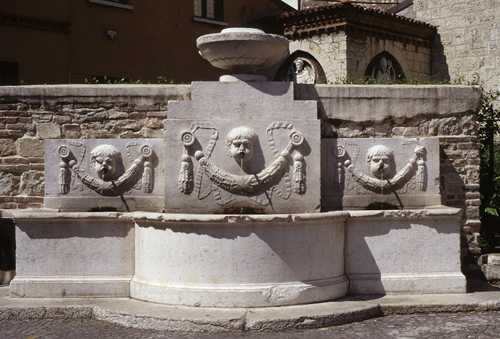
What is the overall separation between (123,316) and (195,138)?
1820 millimetres

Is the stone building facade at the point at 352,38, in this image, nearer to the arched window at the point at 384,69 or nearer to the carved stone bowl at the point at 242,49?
the arched window at the point at 384,69

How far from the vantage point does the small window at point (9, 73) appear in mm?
12969

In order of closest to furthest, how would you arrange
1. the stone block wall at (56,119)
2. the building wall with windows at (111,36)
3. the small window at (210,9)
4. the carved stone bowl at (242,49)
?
the carved stone bowl at (242,49) < the stone block wall at (56,119) < the building wall with windows at (111,36) < the small window at (210,9)

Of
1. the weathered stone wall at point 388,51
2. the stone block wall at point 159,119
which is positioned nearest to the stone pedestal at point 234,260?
the stone block wall at point 159,119

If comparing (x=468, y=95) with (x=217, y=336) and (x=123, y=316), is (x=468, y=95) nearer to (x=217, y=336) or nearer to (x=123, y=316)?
(x=217, y=336)

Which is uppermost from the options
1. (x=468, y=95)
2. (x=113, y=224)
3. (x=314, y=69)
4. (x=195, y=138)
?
(x=314, y=69)

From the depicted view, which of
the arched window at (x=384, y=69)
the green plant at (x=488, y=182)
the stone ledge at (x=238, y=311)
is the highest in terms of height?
the arched window at (x=384, y=69)

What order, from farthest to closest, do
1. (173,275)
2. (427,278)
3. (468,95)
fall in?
(468,95) < (427,278) < (173,275)

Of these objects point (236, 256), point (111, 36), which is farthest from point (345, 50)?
point (236, 256)

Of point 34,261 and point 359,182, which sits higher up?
point 359,182

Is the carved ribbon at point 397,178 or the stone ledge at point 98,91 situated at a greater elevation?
the stone ledge at point 98,91

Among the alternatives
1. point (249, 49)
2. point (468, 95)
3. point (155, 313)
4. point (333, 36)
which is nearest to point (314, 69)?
point (333, 36)

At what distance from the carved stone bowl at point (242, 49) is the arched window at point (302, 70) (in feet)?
31.0

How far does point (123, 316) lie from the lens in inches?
219
